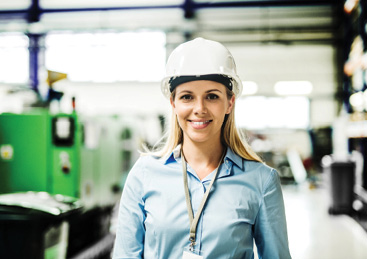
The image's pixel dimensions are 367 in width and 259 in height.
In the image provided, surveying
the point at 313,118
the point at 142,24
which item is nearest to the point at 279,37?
the point at 313,118

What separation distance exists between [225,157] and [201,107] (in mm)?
255

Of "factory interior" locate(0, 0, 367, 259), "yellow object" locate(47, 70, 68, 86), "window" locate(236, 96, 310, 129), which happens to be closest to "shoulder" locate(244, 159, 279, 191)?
"factory interior" locate(0, 0, 367, 259)

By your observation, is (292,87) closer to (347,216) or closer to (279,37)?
(279,37)

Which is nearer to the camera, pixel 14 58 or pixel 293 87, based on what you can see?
pixel 14 58

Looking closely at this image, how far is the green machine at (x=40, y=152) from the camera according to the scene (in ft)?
12.7

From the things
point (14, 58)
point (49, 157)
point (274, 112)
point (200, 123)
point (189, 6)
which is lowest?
point (49, 157)

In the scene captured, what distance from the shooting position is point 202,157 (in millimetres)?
1474

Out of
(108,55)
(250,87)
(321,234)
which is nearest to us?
(321,234)

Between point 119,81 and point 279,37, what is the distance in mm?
6328

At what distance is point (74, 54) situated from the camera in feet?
42.2

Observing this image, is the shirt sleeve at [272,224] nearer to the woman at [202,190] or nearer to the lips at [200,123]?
the woman at [202,190]

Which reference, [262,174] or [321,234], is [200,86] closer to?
[262,174]

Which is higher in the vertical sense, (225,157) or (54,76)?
(54,76)

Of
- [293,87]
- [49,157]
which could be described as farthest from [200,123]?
[293,87]
